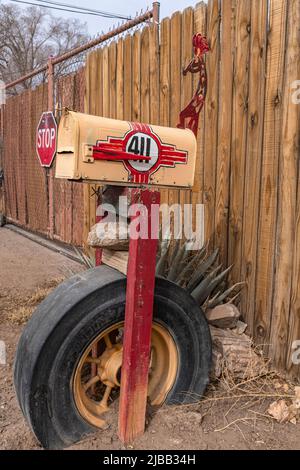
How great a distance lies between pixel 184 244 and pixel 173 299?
987 millimetres

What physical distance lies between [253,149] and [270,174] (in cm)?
24

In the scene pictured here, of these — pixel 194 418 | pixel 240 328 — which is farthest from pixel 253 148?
pixel 194 418

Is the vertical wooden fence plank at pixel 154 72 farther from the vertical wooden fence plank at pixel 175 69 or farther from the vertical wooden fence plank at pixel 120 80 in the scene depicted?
the vertical wooden fence plank at pixel 120 80

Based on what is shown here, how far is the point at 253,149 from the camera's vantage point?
128 inches

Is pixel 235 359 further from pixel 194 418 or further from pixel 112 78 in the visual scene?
pixel 112 78

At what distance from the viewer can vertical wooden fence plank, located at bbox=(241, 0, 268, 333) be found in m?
3.14

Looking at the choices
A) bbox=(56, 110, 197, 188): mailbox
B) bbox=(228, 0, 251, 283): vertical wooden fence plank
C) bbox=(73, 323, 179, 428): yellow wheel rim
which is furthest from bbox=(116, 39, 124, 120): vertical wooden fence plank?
bbox=(73, 323, 179, 428): yellow wheel rim

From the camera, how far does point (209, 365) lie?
2730 mm

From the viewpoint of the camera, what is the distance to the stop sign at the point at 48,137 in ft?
8.94

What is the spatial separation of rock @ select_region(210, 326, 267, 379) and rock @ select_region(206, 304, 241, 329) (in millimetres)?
119

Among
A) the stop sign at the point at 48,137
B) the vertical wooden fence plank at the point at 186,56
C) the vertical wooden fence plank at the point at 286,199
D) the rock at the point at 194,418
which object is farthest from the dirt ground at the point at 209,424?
the vertical wooden fence plank at the point at 186,56

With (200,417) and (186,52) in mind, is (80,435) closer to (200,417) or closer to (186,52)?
(200,417)

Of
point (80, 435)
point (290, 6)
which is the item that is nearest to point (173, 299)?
point (80, 435)
